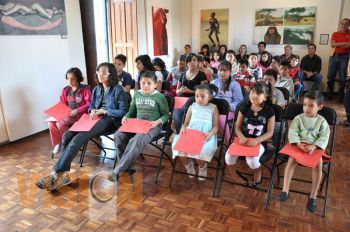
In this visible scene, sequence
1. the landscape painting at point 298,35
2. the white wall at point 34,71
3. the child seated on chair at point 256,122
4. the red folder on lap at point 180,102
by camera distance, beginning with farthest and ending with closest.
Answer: the landscape painting at point 298,35 → the white wall at point 34,71 → the red folder on lap at point 180,102 → the child seated on chair at point 256,122

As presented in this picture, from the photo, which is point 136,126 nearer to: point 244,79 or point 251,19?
point 244,79

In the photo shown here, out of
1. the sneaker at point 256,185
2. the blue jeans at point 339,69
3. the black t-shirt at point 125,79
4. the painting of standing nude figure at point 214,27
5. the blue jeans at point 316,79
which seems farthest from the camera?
the painting of standing nude figure at point 214,27

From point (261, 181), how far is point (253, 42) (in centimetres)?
553

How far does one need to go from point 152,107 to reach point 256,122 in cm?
105

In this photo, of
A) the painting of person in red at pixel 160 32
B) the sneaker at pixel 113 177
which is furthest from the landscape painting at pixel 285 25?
the sneaker at pixel 113 177

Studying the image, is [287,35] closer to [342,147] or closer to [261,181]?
[342,147]

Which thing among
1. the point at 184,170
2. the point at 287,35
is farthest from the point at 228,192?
Result: the point at 287,35

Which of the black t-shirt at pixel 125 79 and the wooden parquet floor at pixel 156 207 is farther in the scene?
the black t-shirt at pixel 125 79

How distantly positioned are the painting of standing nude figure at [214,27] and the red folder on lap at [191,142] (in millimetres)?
5767

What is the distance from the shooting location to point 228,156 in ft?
8.35

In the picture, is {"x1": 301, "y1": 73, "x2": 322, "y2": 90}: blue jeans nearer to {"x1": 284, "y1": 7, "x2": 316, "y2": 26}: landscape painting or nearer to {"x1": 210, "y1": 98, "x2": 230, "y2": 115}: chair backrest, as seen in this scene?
{"x1": 284, "y1": 7, "x2": 316, "y2": 26}: landscape painting

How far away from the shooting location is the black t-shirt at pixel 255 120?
2590mm

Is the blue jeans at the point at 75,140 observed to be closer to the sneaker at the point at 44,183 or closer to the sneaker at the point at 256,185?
the sneaker at the point at 44,183

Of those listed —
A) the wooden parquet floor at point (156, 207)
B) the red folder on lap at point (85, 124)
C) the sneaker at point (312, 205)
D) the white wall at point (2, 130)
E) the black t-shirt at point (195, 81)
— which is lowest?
the wooden parquet floor at point (156, 207)
